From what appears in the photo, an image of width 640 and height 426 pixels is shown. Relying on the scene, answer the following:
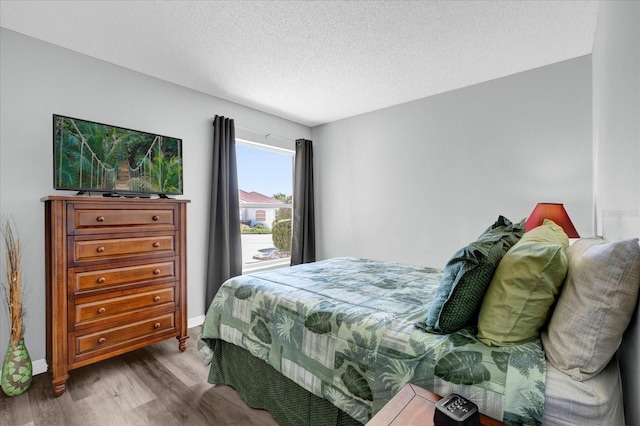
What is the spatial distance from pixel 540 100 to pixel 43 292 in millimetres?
4699

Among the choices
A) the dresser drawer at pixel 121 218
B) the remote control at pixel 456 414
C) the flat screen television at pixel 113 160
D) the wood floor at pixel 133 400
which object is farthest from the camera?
the flat screen television at pixel 113 160

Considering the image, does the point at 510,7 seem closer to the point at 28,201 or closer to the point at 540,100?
the point at 540,100

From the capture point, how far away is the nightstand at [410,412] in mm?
834

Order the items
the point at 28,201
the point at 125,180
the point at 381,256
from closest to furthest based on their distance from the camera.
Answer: the point at 28,201 < the point at 125,180 < the point at 381,256

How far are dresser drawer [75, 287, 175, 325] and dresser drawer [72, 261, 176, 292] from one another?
0.11m

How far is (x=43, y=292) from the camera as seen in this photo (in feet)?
7.85

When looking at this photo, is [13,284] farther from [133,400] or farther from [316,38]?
[316,38]

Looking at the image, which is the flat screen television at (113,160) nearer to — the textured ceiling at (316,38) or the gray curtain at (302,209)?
the textured ceiling at (316,38)

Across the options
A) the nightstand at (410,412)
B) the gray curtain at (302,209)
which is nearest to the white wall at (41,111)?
the gray curtain at (302,209)

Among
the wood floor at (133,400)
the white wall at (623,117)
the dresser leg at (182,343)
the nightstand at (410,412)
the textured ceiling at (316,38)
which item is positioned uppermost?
the textured ceiling at (316,38)

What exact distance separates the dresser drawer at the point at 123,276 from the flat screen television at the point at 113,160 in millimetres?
711

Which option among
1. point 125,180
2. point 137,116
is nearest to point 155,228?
point 125,180

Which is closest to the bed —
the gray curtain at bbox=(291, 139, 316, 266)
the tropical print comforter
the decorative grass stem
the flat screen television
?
the tropical print comforter

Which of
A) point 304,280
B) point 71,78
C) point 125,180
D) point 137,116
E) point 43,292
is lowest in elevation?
point 43,292
